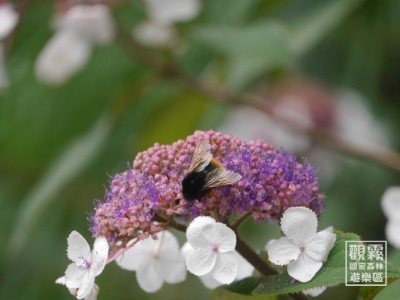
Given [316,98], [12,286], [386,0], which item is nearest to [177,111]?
[316,98]

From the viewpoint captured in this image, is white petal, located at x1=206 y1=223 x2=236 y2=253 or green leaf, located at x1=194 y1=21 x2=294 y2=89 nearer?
white petal, located at x1=206 y1=223 x2=236 y2=253

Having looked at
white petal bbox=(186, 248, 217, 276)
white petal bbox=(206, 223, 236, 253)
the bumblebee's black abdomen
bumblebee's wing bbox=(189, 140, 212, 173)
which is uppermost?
bumblebee's wing bbox=(189, 140, 212, 173)

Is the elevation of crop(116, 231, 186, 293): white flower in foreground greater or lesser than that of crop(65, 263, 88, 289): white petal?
greater

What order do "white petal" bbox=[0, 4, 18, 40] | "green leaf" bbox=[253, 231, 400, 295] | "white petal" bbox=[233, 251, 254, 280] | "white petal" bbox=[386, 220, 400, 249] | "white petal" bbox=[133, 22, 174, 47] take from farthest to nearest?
"white petal" bbox=[133, 22, 174, 47] < "white petal" bbox=[0, 4, 18, 40] < "white petal" bbox=[386, 220, 400, 249] < "white petal" bbox=[233, 251, 254, 280] < "green leaf" bbox=[253, 231, 400, 295]

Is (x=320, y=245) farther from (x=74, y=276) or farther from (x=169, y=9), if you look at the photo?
(x=169, y=9)

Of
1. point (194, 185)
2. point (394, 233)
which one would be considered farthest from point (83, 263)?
point (394, 233)

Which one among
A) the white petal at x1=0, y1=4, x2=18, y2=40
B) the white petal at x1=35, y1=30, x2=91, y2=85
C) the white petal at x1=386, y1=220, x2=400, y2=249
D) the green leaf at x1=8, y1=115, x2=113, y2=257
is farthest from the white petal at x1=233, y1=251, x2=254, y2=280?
the green leaf at x1=8, y1=115, x2=113, y2=257

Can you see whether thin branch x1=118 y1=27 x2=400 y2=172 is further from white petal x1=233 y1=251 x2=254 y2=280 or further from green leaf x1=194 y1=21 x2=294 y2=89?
white petal x1=233 y1=251 x2=254 y2=280

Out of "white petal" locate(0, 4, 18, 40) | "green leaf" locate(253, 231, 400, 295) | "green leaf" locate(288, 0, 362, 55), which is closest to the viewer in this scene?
"green leaf" locate(253, 231, 400, 295)
